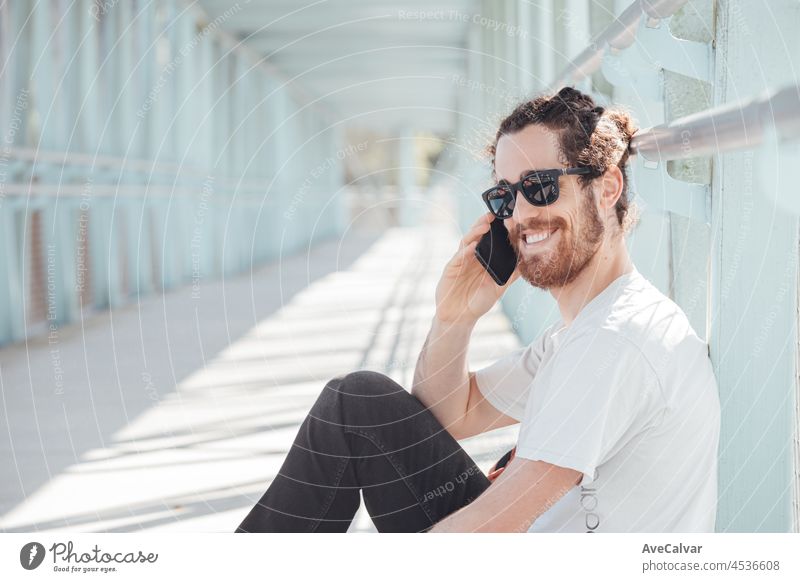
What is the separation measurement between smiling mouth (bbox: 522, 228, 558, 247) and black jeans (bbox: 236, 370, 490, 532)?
39cm

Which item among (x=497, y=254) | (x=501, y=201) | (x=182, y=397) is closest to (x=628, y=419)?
(x=501, y=201)

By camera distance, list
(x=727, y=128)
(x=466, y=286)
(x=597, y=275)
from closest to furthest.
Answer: (x=727, y=128)
(x=597, y=275)
(x=466, y=286)

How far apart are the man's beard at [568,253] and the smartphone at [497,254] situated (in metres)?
0.24

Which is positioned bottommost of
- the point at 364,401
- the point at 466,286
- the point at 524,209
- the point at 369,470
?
the point at 369,470

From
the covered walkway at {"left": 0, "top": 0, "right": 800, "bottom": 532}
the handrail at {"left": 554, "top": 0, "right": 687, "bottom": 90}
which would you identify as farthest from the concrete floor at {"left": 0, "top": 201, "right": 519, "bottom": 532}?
the handrail at {"left": 554, "top": 0, "right": 687, "bottom": 90}

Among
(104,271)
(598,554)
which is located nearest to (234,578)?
(598,554)

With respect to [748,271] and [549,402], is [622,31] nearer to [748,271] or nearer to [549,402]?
[748,271]

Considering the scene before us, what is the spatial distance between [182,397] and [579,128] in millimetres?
2911

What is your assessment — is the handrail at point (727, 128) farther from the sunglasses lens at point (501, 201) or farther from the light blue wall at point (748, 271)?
the sunglasses lens at point (501, 201)

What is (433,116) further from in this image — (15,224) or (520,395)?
(520,395)

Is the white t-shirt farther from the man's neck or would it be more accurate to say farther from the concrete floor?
the concrete floor

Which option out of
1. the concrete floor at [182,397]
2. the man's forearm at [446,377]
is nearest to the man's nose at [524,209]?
the man's forearm at [446,377]

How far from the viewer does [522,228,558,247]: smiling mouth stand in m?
1.70

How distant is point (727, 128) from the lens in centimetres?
131
